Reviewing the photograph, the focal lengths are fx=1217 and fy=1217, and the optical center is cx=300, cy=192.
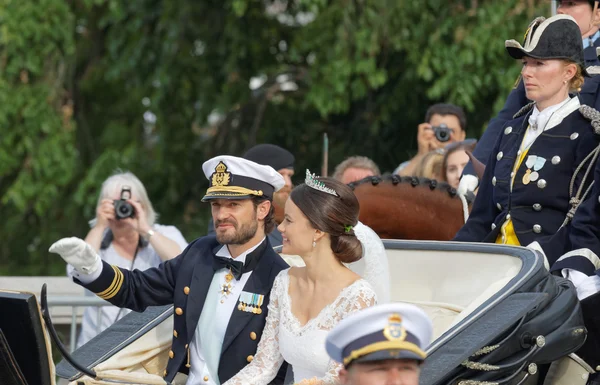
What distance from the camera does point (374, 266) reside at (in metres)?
4.58

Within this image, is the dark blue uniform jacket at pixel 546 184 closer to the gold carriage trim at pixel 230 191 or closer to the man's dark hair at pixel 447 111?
the gold carriage trim at pixel 230 191

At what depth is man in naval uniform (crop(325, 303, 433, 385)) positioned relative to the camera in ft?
9.59

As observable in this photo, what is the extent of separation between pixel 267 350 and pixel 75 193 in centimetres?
671

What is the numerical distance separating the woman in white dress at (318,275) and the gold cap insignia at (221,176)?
1.43 ft

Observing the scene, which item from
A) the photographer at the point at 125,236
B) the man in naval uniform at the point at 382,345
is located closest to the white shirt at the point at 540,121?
the man in naval uniform at the point at 382,345

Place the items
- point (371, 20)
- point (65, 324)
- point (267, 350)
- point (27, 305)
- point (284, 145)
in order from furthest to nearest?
point (284, 145)
point (371, 20)
point (65, 324)
point (267, 350)
point (27, 305)

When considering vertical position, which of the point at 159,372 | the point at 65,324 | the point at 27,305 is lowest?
the point at 65,324

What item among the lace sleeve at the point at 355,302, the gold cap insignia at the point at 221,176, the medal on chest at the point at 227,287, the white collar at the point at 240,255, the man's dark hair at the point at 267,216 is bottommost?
the medal on chest at the point at 227,287

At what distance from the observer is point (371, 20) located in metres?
9.70

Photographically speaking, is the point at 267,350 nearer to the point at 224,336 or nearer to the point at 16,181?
the point at 224,336

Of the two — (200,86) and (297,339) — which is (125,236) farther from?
(200,86)

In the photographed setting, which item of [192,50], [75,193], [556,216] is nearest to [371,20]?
[192,50]

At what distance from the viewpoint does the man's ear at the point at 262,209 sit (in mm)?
4789

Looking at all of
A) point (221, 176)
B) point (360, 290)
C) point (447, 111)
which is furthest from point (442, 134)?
point (360, 290)
